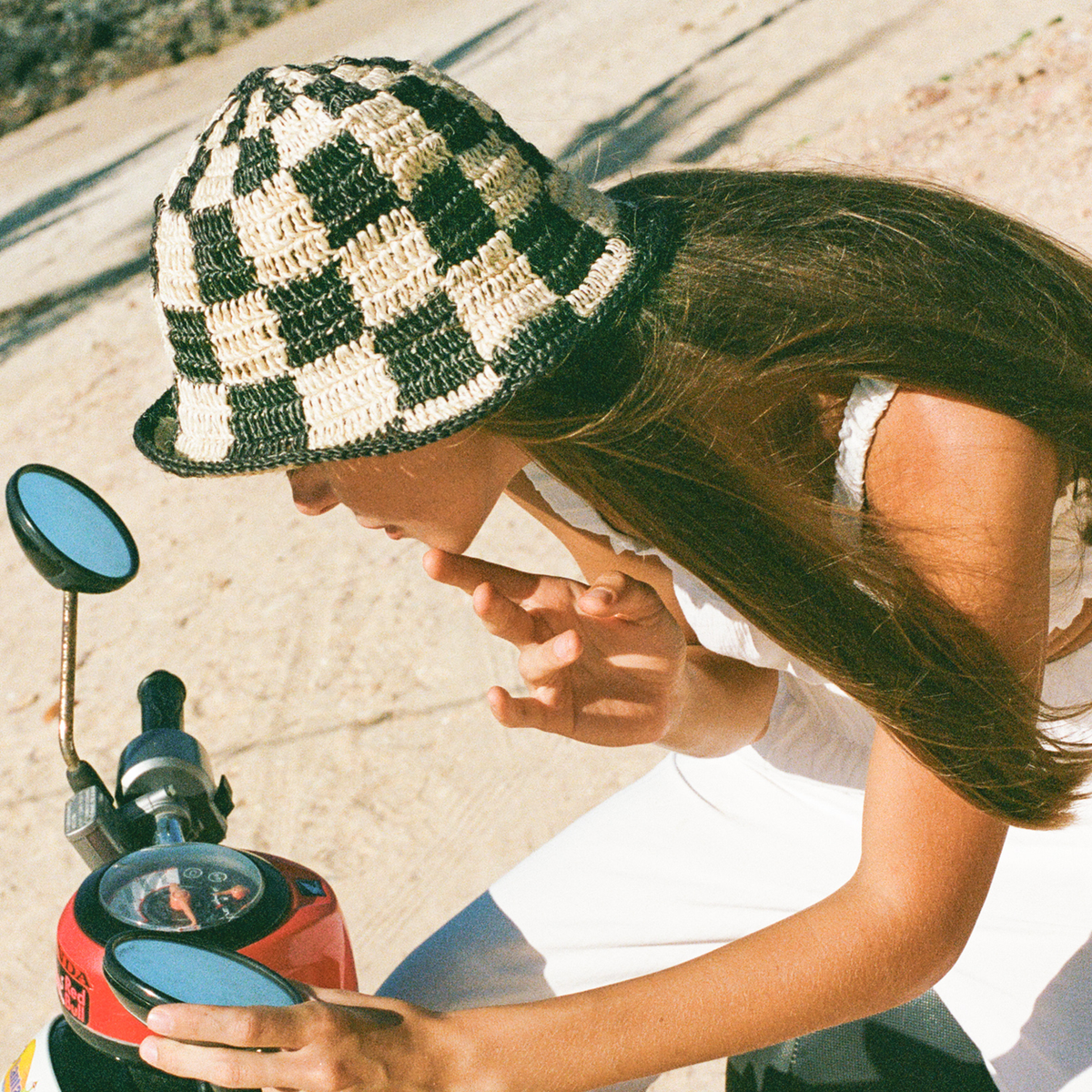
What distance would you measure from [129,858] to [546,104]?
23.5ft

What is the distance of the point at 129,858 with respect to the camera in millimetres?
1325

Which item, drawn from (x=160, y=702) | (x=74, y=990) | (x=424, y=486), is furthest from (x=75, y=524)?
(x=74, y=990)

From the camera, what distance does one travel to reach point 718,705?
1844 mm

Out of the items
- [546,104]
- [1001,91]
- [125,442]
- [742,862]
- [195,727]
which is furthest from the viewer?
[546,104]

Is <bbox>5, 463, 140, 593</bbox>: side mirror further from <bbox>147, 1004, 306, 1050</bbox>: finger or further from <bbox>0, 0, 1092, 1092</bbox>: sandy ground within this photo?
<bbox>0, 0, 1092, 1092</bbox>: sandy ground

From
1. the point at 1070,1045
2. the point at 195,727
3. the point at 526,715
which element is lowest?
the point at 195,727

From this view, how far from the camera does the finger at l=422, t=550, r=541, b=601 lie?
1584 mm

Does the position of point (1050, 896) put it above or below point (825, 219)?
below

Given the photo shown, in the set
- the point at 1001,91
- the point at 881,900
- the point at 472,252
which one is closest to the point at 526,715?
the point at 881,900

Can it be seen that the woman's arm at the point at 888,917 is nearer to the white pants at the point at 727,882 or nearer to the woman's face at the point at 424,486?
the white pants at the point at 727,882

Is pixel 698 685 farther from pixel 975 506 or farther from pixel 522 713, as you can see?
pixel 975 506

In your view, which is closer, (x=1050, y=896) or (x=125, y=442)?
(x=1050, y=896)

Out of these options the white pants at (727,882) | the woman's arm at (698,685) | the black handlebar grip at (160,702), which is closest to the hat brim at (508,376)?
the black handlebar grip at (160,702)

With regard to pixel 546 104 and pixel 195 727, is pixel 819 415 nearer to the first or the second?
pixel 195 727
